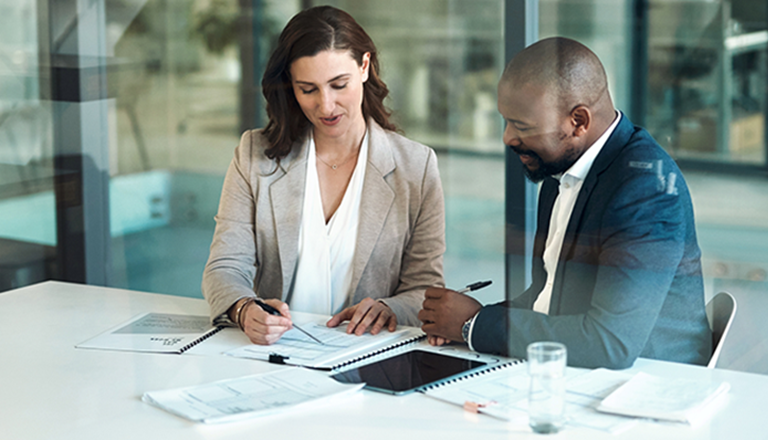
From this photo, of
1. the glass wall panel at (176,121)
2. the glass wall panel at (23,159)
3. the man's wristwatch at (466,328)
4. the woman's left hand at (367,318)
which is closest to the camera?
the man's wristwatch at (466,328)

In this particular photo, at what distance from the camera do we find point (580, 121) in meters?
1.77

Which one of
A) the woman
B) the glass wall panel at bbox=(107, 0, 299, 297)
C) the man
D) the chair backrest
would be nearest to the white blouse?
the woman

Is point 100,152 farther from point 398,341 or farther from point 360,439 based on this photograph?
point 360,439

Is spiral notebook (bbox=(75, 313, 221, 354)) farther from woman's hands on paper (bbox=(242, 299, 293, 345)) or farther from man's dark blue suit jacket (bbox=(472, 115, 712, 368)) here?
man's dark blue suit jacket (bbox=(472, 115, 712, 368))

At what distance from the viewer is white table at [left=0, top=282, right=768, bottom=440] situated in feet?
4.24

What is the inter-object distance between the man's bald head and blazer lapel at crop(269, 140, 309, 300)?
0.64 meters

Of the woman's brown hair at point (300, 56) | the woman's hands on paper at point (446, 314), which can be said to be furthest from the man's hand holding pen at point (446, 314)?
the woman's brown hair at point (300, 56)

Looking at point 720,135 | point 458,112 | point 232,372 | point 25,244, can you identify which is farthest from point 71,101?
point 720,135

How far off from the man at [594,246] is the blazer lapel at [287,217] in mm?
564

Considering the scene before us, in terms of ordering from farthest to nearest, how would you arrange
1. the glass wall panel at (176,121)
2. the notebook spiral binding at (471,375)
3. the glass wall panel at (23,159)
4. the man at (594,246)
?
the glass wall panel at (176,121), the glass wall panel at (23,159), the man at (594,246), the notebook spiral binding at (471,375)

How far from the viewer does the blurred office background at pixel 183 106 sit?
9.39 ft

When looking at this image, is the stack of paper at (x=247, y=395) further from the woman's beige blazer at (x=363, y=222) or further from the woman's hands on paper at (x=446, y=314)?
the woman's beige blazer at (x=363, y=222)

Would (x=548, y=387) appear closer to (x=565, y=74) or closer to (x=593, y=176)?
(x=593, y=176)

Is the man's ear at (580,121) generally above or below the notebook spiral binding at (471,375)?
above
